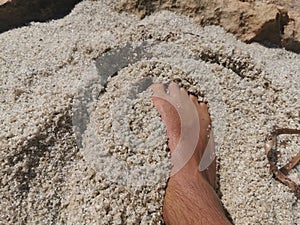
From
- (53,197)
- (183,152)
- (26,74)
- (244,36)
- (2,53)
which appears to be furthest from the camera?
(244,36)

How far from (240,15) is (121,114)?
0.82 m

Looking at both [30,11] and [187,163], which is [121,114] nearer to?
[187,163]

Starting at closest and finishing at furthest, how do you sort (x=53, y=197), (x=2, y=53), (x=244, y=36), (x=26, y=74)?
(x=53, y=197)
(x=26, y=74)
(x=2, y=53)
(x=244, y=36)

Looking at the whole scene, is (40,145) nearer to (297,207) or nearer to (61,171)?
(61,171)

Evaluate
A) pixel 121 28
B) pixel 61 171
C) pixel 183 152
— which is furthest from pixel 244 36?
pixel 61 171

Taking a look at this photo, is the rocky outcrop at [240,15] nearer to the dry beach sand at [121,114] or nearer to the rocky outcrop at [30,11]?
the dry beach sand at [121,114]

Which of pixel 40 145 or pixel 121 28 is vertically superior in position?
pixel 121 28

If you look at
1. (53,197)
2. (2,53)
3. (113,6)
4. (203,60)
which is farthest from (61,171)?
(113,6)

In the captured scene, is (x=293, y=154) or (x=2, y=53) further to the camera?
(x=2, y=53)

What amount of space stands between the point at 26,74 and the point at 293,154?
1136mm

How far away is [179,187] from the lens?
157 cm

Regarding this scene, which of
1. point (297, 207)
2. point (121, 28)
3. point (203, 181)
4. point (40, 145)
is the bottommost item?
point (297, 207)

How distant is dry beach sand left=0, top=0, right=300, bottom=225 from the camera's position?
1546 mm

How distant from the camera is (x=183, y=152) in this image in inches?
66.4
